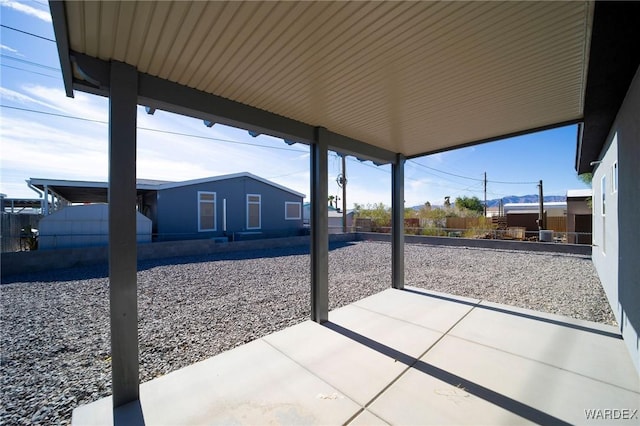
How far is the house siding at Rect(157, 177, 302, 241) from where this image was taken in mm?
10773

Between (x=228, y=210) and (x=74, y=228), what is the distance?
522cm

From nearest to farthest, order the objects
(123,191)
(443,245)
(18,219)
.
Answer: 1. (123,191)
2. (18,219)
3. (443,245)

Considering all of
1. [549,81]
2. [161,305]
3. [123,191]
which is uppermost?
[549,81]

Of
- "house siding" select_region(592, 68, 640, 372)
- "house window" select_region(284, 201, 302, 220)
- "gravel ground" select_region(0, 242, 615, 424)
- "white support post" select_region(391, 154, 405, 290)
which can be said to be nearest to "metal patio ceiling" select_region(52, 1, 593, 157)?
"house siding" select_region(592, 68, 640, 372)

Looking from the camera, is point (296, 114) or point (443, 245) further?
point (443, 245)

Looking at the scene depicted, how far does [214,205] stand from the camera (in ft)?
38.9

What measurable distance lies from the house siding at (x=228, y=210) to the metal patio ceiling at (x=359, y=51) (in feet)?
31.2

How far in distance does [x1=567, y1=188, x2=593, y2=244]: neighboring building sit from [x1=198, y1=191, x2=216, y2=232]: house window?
14492 mm

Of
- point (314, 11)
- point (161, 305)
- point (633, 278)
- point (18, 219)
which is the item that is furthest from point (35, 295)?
point (633, 278)

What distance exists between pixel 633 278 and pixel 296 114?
11.7ft

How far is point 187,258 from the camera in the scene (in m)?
8.58

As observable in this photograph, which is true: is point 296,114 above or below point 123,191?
above

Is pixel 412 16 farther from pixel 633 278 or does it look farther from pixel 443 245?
pixel 443 245

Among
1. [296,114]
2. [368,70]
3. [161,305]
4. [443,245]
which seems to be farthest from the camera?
[443,245]
